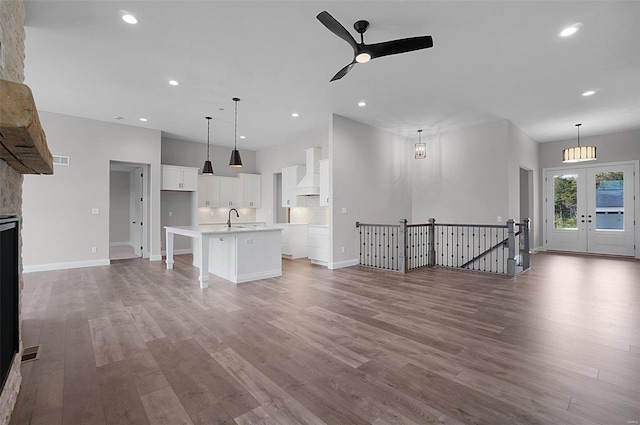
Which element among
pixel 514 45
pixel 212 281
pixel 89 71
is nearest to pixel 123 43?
pixel 89 71

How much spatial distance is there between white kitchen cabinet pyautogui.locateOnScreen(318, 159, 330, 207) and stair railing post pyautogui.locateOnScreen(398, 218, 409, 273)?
1766mm

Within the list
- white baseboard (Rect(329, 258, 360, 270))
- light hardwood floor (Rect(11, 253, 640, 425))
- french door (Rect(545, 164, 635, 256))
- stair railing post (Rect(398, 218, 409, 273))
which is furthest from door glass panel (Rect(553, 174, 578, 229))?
white baseboard (Rect(329, 258, 360, 270))

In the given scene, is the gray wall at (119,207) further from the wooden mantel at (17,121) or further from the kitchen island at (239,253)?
the wooden mantel at (17,121)

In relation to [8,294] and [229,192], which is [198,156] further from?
[8,294]

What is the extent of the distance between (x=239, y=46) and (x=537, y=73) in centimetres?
425

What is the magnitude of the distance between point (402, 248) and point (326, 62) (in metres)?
3.81

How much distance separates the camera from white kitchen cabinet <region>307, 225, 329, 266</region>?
22.7 feet

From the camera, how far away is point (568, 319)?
3334mm

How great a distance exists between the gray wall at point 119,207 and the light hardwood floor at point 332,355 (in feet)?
20.8

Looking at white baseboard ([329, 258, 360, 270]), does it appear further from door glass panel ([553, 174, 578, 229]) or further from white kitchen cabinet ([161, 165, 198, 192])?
door glass panel ([553, 174, 578, 229])

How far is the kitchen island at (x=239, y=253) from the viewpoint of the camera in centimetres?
485

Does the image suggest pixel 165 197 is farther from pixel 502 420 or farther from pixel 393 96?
pixel 502 420

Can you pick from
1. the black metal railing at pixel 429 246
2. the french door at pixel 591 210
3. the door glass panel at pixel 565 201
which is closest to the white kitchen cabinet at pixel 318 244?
the black metal railing at pixel 429 246

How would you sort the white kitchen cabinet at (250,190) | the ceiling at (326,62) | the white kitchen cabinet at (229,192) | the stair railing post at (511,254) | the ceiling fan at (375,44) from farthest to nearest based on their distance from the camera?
the white kitchen cabinet at (250,190)
the white kitchen cabinet at (229,192)
the stair railing post at (511,254)
the ceiling at (326,62)
the ceiling fan at (375,44)
